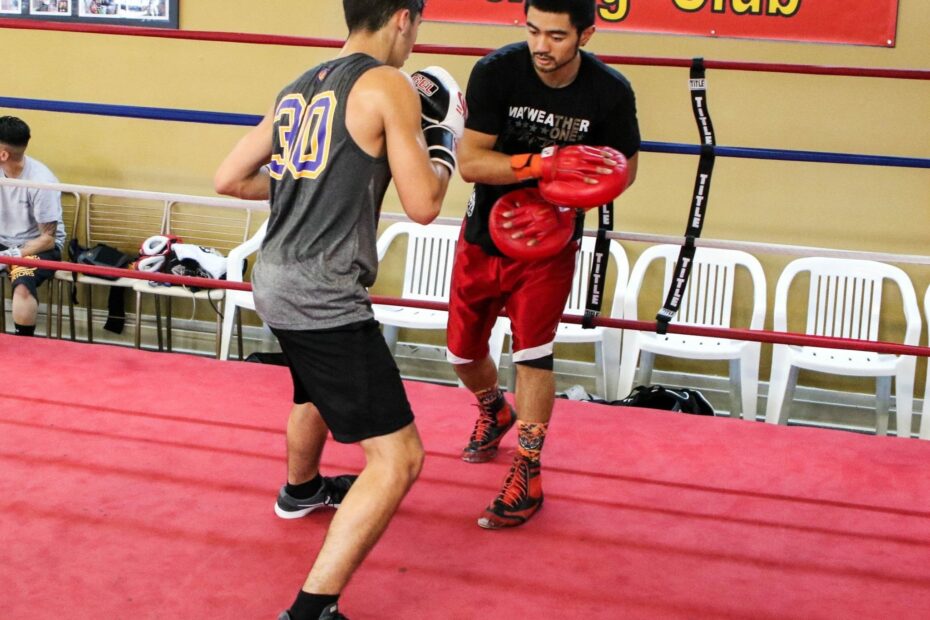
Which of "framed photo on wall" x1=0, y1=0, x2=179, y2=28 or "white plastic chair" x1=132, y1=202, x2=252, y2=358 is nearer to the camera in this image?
"framed photo on wall" x1=0, y1=0, x2=179, y2=28

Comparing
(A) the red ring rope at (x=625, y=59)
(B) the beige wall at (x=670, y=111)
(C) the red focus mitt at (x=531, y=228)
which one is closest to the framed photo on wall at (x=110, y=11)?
(B) the beige wall at (x=670, y=111)

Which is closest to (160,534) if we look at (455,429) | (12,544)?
(12,544)

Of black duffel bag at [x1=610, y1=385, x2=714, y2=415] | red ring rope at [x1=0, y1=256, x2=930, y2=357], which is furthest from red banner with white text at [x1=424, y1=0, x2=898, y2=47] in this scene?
red ring rope at [x1=0, y1=256, x2=930, y2=357]

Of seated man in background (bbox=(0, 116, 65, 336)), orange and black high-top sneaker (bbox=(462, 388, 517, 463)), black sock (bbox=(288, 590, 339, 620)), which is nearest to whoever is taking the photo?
black sock (bbox=(288, 590, 339, 620))

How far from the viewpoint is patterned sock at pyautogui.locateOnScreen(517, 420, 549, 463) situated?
1955 millimetres

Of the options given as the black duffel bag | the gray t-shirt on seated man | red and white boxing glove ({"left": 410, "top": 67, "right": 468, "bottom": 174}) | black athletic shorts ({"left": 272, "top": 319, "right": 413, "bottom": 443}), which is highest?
red and white boxing glove ({"left": 410, "top": 67, "right": 468, "bottom": 174})

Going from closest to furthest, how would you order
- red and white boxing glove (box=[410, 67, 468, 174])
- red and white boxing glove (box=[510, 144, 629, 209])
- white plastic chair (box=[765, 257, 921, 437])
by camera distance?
1. red and white boxing glove (box=[410, 67, 468, 174])
2. red and white boxing glove (box=[510, 144, 629, 209])
3. white plastic chair (box=[765, 257, 921, 437])

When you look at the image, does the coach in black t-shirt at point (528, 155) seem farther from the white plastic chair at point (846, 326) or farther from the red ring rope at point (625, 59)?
the white plastic chair at point (846, 326)

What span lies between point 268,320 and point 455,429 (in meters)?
0.93

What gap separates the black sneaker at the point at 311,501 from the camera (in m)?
1.87

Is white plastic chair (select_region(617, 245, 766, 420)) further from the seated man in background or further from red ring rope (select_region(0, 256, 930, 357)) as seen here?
the seated man in background

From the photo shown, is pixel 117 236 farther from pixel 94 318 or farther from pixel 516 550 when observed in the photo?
pixel 516 550

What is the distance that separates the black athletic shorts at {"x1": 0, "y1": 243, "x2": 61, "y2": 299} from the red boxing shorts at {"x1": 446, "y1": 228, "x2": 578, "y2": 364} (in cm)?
252

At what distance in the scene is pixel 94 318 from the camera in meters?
4.63
